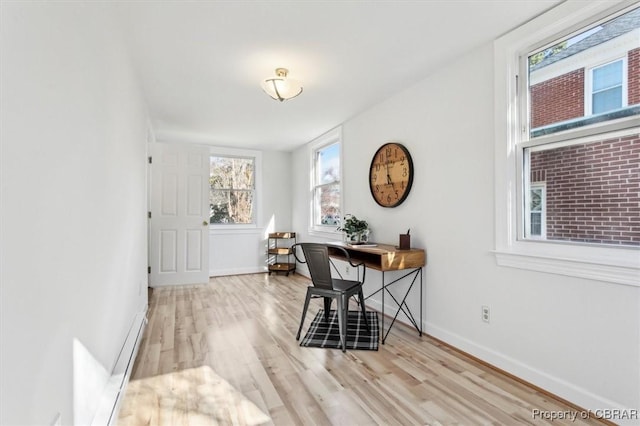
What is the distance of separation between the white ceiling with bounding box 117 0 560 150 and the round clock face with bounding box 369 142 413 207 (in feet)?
2.07

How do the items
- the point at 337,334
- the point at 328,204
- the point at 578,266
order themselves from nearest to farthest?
the point at 578,266 < the point at 337,334 < the point at 328,204

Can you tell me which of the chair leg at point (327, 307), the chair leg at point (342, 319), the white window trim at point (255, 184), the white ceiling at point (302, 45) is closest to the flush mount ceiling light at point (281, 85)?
the white ceiling at point (302, 45)

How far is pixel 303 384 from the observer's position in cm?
204

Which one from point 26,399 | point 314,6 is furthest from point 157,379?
point 314,6

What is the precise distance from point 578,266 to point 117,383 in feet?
8.87

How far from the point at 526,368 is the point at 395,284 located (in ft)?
4.51

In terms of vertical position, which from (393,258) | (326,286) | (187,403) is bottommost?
(187,403)

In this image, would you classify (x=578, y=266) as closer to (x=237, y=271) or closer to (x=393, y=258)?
(x=393, y=258)

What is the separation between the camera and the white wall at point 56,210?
721 millimetres

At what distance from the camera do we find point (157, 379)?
209cm

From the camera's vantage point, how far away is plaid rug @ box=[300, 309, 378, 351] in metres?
2.63

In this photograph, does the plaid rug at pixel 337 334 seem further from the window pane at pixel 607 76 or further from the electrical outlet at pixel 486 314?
the window pane at pixel 607 76

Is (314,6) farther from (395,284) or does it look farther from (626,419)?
(626,419)

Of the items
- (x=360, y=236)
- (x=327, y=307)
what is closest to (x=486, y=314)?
(x=327, y=307)
